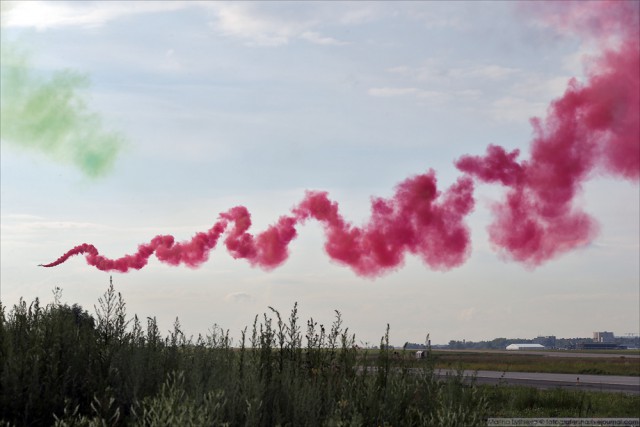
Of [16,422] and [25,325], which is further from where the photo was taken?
[25,325]

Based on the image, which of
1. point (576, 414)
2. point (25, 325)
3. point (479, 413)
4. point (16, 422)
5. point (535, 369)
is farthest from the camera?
point (535, 369)

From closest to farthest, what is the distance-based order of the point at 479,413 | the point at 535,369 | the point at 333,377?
the point at 479,413 < the point at 333,377 < the point at 535,369

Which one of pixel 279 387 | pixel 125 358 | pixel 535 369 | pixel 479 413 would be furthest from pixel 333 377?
pixel 535 369

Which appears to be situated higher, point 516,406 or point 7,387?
point 7,387

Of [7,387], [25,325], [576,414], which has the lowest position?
[576,414]

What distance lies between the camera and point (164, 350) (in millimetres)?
13828

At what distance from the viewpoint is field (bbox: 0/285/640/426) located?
10.7 meters

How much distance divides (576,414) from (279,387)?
1649cm

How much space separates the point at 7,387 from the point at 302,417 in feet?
14.3

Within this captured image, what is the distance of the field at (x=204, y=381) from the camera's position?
35.2ft

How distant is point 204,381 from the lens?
12.2 metres

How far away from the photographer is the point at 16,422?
1084 cm

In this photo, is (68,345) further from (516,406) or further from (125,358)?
(516,406)

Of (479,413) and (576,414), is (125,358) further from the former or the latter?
(576,414)
